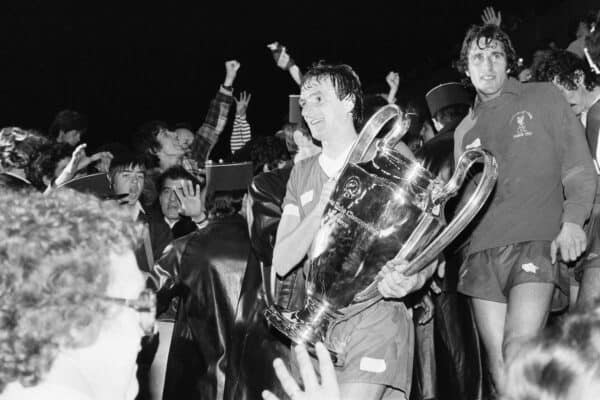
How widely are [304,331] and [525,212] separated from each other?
3.82 feet

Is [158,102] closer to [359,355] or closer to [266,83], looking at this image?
[266,83]

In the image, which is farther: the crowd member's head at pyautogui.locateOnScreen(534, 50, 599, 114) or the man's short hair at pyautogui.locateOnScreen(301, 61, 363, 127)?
the crowd member's head at pyautogui.locateOnScreen(534, 50, 599, 114)

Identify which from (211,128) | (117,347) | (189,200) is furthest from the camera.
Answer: (211,128)

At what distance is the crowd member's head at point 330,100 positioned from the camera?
3602mm

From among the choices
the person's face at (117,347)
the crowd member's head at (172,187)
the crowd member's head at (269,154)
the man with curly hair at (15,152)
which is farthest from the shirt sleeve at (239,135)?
the person's face at (117,347)

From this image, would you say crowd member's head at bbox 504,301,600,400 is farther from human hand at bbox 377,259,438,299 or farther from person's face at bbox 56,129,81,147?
person's face at bbox 56,129,81,147

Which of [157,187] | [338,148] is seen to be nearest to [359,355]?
[338,148]

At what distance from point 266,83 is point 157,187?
431 centimetres

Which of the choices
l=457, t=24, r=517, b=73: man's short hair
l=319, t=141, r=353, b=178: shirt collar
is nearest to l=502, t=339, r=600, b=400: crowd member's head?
l=319, t=141, r=353, b=178: shirt collar

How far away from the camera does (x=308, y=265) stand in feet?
11.7

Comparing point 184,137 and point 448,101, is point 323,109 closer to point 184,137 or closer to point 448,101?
point 448,101

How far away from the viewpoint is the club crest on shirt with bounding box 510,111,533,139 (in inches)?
154

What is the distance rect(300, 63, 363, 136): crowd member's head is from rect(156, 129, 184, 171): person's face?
3.50 meters

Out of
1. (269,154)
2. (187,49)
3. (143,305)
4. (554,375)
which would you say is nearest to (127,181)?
(269,154)
